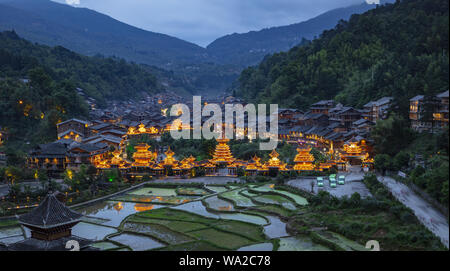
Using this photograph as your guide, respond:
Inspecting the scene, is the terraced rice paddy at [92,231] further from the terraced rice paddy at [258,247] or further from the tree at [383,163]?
the tree at [383,163]

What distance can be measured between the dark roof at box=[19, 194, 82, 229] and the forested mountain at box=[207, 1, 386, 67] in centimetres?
13548

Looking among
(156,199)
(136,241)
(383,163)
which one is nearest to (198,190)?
(156,199)

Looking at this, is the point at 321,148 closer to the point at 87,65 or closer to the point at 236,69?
the point at 87,65

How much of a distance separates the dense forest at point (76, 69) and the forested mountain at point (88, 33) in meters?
38.6

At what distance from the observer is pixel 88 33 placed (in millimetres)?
152875

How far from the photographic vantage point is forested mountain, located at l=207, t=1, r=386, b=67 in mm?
151500

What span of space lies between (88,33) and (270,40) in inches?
2946

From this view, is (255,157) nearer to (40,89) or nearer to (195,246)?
(195,246)

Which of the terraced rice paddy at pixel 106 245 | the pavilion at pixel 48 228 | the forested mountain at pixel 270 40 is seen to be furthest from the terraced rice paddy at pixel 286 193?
the forested mountain at pixel 270 40

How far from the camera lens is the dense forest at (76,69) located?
166 feet

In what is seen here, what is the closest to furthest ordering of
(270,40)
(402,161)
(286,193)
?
(402,161), (286,193), (270,40)

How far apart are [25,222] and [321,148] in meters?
27.8
